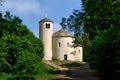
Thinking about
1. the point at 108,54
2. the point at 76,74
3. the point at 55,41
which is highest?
the point at 55,41

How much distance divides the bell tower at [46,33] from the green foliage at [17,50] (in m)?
8.06

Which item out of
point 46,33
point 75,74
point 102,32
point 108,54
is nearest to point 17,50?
point 75,74

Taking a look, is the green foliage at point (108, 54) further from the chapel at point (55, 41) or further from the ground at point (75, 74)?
the chapel at point (55, 41)

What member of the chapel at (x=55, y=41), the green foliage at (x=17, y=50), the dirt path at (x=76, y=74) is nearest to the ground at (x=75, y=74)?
the dirt path at (x=76, y=74)

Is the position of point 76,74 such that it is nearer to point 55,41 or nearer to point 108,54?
point 108,54

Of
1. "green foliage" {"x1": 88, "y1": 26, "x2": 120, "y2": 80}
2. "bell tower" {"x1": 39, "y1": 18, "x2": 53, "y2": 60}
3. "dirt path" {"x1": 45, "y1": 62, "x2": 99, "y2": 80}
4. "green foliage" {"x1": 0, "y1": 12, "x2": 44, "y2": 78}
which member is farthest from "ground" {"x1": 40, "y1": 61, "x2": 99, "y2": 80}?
"green foliage" {"x1": 88, "y1": 26, "x2": 120, "y2": 80}

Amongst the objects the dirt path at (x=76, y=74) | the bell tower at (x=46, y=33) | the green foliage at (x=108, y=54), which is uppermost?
the bell tower at (x=46, y=33)

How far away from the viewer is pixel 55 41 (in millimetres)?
83750

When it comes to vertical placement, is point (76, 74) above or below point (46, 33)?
below

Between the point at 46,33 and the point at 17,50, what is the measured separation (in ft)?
102

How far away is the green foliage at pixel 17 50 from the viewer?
91.5 ft

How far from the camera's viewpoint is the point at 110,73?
36.1m

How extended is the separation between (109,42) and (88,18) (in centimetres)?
1380

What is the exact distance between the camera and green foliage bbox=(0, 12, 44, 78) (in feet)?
91.5
